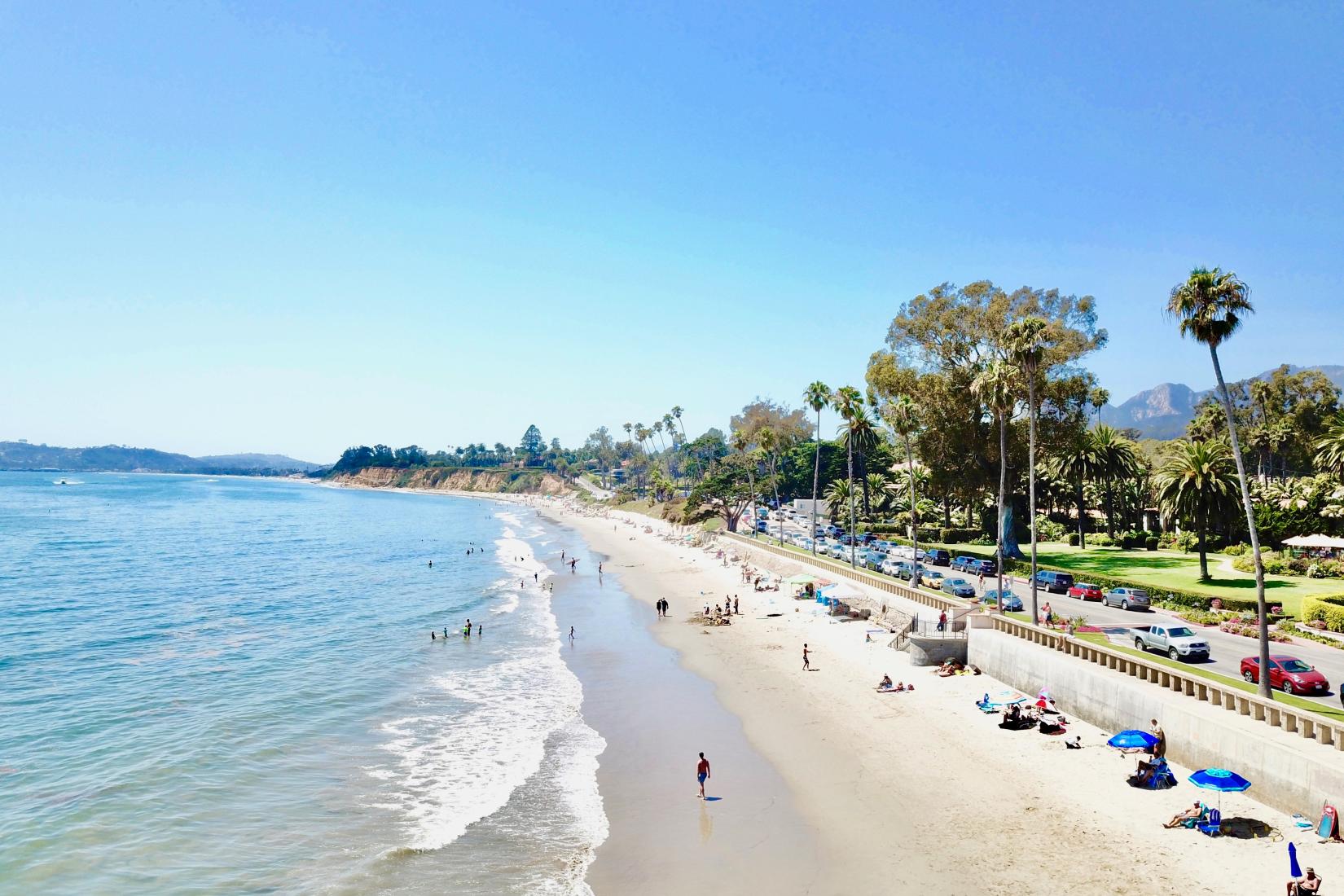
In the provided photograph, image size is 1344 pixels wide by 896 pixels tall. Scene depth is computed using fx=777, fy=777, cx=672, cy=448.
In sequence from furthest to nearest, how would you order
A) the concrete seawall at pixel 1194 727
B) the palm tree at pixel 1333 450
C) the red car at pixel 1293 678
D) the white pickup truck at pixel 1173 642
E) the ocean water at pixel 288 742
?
the palm tree at pixel 1333 450 → the white pickup truck at pixel 1173 642 → the red car at pixel 1293 678 → the ocean water at pixel 288 742 → the concrete seawall at pixel 1194 727

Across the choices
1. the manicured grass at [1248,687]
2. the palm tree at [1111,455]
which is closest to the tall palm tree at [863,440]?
the palm tree at [1111,455]

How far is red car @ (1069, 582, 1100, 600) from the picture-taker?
45.6 metres

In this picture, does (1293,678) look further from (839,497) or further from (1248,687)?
(839,497)

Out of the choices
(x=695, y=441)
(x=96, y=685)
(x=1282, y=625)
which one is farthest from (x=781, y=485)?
(x=96, y=685)

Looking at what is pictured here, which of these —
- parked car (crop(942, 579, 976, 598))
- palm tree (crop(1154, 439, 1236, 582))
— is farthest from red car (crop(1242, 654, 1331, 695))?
palm tree (crop(1154, 439, 1236, 582))

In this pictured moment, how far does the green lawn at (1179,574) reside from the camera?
42.2 metres

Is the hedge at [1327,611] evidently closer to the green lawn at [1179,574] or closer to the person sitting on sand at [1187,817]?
the green lawn at [1179,574]

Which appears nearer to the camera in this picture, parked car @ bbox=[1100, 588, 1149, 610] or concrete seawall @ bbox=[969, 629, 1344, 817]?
concrete seawall @ bbox=[969, 629, 1344, 817]

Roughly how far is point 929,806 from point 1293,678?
13846 millimetres

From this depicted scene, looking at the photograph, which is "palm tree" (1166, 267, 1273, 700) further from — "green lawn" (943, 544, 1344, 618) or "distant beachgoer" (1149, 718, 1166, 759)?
"green lawn" (943, 544, 1344, 618)

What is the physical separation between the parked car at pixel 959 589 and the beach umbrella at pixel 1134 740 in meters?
22.2

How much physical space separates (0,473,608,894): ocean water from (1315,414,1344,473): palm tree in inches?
2042

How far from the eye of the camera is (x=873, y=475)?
105 meters

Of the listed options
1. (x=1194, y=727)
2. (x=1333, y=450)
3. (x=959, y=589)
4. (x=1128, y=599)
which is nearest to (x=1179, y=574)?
(x=1128, y=599)
